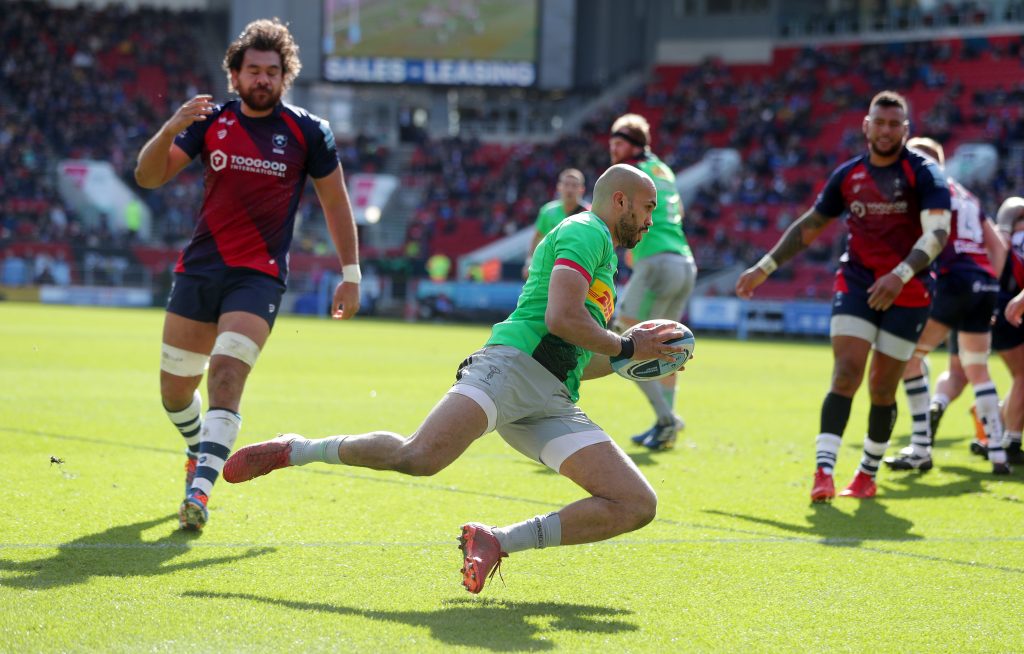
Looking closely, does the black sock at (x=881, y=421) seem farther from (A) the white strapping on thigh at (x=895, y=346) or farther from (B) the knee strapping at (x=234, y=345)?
(B) the knee strapping at (x=234, y=345)

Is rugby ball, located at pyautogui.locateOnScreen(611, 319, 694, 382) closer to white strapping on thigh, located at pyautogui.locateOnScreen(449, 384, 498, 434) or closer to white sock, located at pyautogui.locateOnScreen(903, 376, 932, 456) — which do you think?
white strapping on thigh, located at pyautogui.locateOnScreen(449, 384, 498, 434)

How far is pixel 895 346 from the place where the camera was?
7.40 meters

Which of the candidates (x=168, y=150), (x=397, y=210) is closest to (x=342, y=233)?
(x=168, y=150)

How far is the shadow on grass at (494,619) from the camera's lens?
4.23 metres

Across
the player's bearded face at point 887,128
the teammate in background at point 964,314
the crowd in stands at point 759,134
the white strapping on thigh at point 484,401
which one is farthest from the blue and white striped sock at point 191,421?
the crowd in stands at point 759,134

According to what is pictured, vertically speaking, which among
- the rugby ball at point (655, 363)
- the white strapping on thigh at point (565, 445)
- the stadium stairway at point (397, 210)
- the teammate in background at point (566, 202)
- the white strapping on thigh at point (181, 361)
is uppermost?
the teammate in background at point (566, 202)

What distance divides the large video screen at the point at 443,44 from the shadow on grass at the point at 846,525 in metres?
36.9

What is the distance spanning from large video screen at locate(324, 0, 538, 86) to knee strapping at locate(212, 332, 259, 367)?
37351 millimetres

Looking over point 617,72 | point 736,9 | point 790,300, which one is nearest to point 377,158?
point 617,72

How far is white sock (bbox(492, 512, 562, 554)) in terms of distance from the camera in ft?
16.0

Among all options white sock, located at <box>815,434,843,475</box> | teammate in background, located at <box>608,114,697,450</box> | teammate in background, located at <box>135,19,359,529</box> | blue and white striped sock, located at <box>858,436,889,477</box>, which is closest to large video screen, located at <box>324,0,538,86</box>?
teammate in background, located at <box>608,114,697,450</box>

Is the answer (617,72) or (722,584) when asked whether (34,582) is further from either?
(617,72)

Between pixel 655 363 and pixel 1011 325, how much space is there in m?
5.49

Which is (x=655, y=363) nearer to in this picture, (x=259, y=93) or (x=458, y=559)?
(x=458, y=559)
